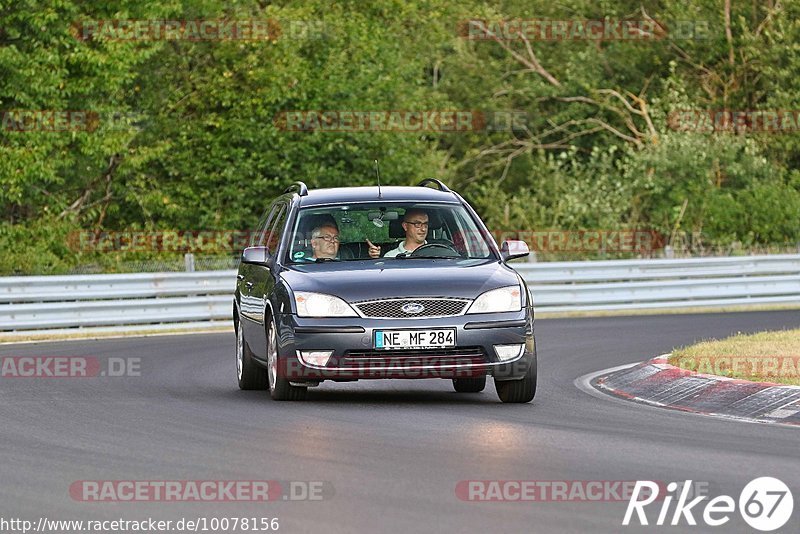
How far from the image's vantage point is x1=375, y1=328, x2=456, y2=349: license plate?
13297 millimetres

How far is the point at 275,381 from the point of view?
46.4ft

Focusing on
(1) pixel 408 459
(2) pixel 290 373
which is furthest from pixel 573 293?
(1) pixel 408 459

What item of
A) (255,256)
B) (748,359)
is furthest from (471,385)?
(748,359)

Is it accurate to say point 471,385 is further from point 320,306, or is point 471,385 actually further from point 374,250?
point 320,306

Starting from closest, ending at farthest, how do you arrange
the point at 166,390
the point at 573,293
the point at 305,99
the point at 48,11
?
→ the point at 166,390 → the point at 573,293 → the point at 48,11 → the point at 305,99

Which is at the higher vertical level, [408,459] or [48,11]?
[48,11]

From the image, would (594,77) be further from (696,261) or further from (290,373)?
(290,373)

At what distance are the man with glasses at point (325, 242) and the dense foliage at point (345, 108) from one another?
16.4 m

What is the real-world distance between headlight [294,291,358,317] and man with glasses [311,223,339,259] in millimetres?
983

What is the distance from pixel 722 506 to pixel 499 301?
5.31 m

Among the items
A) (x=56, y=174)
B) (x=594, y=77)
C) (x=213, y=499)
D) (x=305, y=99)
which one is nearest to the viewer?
(x=213, y=499)

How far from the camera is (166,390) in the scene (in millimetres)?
15758

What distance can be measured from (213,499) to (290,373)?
16.0 feet

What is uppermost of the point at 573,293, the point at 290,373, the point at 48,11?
the point at 48,11
